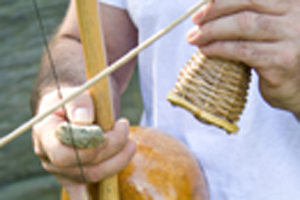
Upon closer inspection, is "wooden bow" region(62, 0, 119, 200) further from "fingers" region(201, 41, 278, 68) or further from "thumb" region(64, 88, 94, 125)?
"fingers" region(201, 41, 278, 68)

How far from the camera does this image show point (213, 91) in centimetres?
57

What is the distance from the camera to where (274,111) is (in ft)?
2.70

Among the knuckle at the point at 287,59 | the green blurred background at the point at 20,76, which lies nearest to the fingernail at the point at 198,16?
the knuckle at the point at 287,59

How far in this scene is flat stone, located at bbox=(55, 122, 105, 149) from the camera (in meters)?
0.54

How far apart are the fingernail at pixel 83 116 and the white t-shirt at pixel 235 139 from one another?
1.25ft

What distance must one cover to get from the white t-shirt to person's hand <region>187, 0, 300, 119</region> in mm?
241

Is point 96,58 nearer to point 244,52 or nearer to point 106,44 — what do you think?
point 244,52

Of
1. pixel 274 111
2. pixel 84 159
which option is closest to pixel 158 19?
pixel 274 111

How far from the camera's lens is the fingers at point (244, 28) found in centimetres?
56

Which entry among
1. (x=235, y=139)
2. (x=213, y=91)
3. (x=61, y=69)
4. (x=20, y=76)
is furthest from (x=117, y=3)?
(x=20, y=76)

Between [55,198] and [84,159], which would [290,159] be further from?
[55,198]

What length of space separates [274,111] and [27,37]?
1851 millimetres

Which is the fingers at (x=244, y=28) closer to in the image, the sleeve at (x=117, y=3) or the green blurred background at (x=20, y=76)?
the sleeve at (x=117, y=3)

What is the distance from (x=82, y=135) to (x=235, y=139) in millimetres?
404
